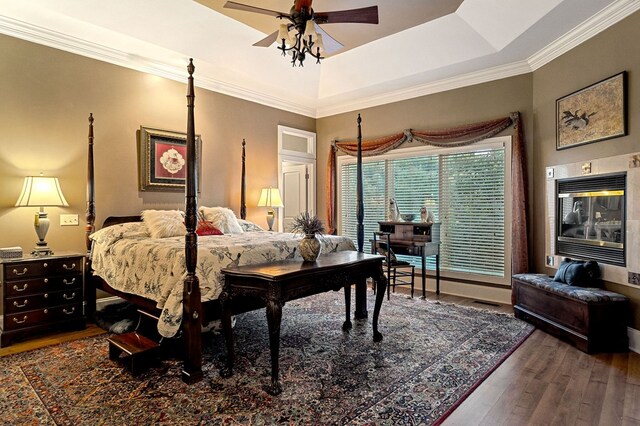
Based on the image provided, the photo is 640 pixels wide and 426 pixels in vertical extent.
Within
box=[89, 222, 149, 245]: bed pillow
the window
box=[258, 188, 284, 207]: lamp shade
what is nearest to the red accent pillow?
box=[89, 222, 149, 245]: bed pillow

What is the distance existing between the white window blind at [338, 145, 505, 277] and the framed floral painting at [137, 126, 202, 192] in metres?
3.13

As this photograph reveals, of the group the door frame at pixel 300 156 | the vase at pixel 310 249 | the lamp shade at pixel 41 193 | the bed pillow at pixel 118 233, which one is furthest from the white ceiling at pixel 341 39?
the vase at pixel 310 249

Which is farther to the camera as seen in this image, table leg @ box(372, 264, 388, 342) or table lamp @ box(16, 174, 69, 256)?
table lamp @ box(16, 174, 69, 256)

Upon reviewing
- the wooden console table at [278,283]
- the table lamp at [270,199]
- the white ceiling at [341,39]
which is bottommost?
the wooden console table at [278,283]

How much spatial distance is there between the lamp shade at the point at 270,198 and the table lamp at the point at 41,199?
273 centimetres

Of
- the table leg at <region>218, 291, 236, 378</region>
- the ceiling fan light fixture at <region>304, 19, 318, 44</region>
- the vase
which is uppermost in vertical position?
the ceiling fan light fixture at <region>304, 19, 318, 44</region>

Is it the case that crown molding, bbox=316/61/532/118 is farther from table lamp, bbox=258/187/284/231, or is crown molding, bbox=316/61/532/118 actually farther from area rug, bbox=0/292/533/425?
area rug, bbox=0/292/533/425

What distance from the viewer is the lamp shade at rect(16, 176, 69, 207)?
3.58 meters

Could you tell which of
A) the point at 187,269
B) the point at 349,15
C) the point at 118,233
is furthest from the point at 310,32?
the point at 118,233

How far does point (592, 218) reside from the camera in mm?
3795

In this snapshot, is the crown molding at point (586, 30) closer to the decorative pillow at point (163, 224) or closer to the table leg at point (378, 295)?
the table leg at point (378, 295)

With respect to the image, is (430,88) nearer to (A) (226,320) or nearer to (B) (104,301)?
(A) (226,320)

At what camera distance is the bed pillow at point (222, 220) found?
4.60 meters

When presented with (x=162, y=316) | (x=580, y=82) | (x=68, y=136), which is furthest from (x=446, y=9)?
(x=68, y=136)
